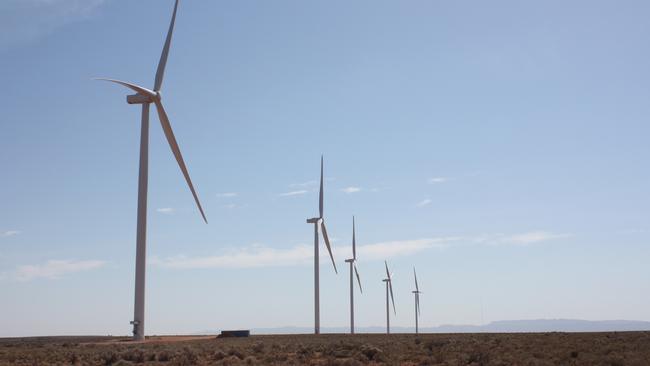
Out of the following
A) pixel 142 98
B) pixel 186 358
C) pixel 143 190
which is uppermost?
pixel 142 98

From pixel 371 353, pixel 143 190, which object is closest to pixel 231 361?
pixel 371 353

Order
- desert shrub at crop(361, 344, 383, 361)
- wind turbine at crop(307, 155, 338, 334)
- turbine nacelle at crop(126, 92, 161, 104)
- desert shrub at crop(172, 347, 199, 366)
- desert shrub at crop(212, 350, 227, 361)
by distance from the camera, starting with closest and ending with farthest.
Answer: desert shrub at crop(172, 347, 199, 366) < desert shrub at crop(361, 344, 383, 361) < desert shrub at crop(212, 350, 227, 361) < turbine nacelle at crop(126, 92, 161, 104) < wind turbine at crop(307, 155, 338, 334)

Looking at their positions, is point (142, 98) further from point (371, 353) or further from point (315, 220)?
point (315, 220)

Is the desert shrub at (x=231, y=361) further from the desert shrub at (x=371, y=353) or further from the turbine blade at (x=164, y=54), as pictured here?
the turbine blade at (x=164, y=54)

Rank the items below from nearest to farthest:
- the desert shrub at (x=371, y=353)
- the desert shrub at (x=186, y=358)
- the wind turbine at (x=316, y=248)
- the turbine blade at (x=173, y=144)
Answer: the desert shrub at (x=186, y=358) < the desert shrub at (x=371, y=353) < the turbine blade at (x=173, y=144) < the wind turbine at (x=316, y=248)

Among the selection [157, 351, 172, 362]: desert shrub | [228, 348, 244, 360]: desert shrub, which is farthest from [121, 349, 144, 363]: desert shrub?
[228, 348, 244, 360]: desert shrub

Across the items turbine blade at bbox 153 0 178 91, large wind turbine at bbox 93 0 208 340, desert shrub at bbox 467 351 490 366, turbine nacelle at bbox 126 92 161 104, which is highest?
turbine blade at bbox 153 0 178 91

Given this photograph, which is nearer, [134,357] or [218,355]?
[134,357]

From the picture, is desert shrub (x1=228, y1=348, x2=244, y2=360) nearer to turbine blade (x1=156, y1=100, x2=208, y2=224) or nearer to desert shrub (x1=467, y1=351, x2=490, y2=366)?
desert shrub (x1=467, y1=351, x2=490, y2=366)

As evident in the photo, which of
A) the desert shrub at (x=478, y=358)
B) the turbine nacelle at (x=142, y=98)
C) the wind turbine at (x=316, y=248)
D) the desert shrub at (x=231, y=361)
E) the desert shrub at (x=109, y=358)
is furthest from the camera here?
the wind turbine at (x=316, y=248)

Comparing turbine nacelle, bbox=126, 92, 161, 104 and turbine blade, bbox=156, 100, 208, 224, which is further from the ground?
turbine nacelle, bbox=126, 92, 161, 104

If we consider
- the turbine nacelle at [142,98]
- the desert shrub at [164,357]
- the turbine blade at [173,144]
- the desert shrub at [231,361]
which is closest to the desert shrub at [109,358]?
the desert shrub at [164,357]

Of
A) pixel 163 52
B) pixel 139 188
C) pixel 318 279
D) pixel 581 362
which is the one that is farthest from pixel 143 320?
pixel 318 279

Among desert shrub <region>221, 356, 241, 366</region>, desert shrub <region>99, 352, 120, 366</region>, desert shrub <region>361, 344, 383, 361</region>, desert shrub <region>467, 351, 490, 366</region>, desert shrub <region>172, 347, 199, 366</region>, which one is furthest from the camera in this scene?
desert shrub <region>361, 344, 383, 361</region>
